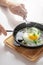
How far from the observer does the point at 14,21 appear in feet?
4.16

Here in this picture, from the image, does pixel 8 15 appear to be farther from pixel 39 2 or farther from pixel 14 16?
pixel 39 2

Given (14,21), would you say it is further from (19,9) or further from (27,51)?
(27,51)

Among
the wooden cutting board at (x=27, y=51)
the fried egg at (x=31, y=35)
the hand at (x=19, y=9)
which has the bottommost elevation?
the wooden cutting board at (x=27, y=51)

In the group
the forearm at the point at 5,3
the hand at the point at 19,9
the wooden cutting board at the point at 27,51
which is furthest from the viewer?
the forearm at the point at 5,3

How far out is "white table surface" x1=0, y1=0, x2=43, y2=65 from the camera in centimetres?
94

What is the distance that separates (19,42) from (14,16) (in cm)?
38

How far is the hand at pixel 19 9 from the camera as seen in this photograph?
4.14 feet

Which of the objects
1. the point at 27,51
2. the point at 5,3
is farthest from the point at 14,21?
the point at 27,51

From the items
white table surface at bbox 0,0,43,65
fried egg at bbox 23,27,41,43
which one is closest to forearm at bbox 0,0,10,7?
white table surface at bbox 0,0,43,65

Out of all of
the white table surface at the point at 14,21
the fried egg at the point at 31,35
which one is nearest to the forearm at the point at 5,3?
the white table surface at the point at 14,21

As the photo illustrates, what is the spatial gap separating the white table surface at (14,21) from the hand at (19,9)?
31mm

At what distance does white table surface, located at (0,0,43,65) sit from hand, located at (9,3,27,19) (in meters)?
0.03

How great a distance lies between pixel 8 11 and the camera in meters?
1.37

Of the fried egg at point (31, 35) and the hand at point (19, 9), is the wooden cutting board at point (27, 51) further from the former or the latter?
the hand at point (19, 9)
